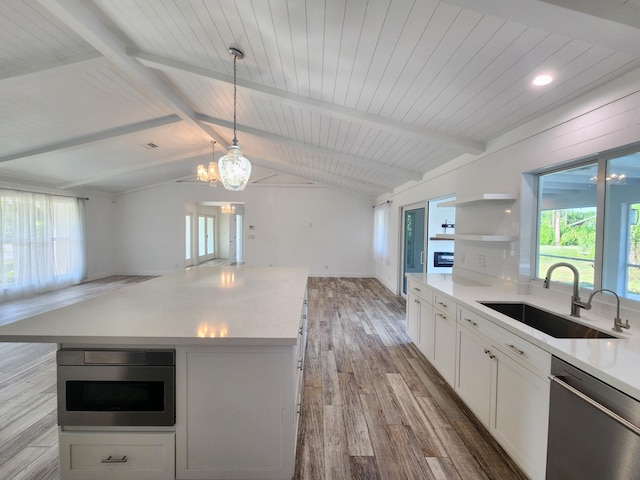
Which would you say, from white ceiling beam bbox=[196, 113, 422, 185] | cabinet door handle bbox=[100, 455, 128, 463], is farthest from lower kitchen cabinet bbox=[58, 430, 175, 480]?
white ceiling beam bbox=[196, 113, 422, 185]

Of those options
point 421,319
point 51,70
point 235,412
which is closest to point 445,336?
point 421,319

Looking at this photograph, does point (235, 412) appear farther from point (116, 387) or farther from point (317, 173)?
point (317, 173)

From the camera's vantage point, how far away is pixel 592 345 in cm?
129

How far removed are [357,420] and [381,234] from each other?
517 cm

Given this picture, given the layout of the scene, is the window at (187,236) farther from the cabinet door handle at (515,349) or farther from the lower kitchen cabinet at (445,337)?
the cabinet door handle at (515,349)

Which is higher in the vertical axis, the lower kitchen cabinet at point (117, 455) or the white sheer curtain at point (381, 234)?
the white sheer curtain at point (381, 234)

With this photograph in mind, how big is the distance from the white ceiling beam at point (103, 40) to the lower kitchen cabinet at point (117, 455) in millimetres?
2653

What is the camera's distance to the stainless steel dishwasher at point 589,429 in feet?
3.24

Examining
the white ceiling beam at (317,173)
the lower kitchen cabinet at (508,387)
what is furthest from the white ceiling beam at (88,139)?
the lower kitchen cabinet at (508,387)

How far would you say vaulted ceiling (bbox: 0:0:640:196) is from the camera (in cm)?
146

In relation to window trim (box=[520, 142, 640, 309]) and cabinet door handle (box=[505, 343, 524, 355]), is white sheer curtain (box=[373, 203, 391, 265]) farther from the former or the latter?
cabinet door handle (box=[505, 343, 524, 355])

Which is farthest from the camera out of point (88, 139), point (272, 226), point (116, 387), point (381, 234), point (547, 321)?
point (272, 226)

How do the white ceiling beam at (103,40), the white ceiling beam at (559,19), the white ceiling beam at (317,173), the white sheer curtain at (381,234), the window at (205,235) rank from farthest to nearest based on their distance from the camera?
the window at (205,235) → the white sheer curtain at (381,234) → the white ceiling beam at (317,173) → the white ceiling beam at (103,40) → the white ceiling beam at (559,19)

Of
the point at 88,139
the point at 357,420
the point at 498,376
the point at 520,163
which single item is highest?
the point at 88,139
